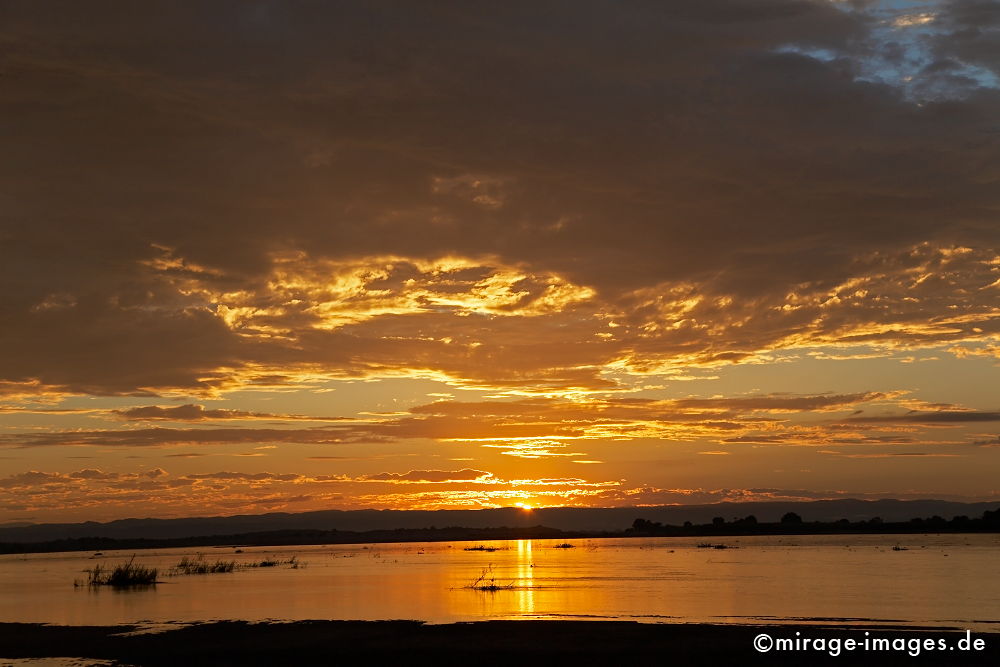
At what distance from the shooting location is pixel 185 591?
2591 inches

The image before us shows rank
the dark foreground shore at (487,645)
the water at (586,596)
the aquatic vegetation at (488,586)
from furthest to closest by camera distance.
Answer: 1. the aquatic vegetation at (488,586)
2. the water at (586,596)
3. the dark foreground shore at (487,645)

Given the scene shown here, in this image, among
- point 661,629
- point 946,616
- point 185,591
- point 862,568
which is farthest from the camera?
point 862,568

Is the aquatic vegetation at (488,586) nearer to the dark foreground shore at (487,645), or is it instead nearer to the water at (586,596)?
the water at (586,596)

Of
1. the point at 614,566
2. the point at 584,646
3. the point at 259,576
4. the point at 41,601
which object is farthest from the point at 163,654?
the point at 614,566

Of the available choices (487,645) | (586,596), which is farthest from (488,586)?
(487,645)

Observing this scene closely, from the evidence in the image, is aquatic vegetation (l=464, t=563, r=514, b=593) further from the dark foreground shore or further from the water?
the dark foreground shore

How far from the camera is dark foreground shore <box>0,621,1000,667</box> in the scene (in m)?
27.3

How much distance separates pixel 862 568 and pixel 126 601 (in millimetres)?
56823

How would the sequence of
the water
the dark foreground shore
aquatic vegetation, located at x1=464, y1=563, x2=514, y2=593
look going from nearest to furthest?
the dark foreground shore → the water → aquatic vegetation, located at x1=464, y1=563, x2=514, y2=593

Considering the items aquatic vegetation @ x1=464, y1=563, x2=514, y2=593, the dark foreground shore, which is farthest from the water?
the dark foreground shore

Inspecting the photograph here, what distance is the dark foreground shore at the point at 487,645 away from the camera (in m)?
27.3

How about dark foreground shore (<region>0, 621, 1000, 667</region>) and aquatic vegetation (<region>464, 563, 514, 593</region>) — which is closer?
dark foreground shore (<region>0, 621, 1000, 667</region>)

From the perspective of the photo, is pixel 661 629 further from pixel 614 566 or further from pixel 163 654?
pixel 614 566

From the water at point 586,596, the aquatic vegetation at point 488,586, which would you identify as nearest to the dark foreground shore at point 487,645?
the water at point 586,596
